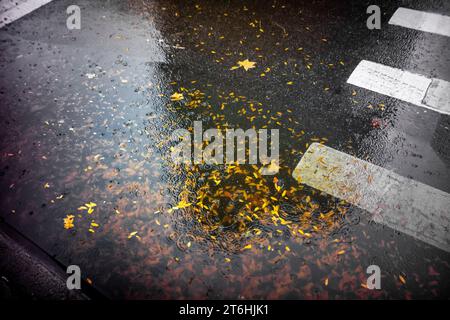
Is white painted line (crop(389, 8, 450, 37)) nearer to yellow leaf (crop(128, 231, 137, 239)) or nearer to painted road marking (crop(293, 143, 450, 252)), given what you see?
painted road marking (crop(293, 143, 450, 252))

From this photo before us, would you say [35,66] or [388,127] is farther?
[35,66]

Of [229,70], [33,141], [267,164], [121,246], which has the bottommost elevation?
[121,246]

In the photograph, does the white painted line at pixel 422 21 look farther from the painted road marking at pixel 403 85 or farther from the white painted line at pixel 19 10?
the white painted line at pixel 19 10

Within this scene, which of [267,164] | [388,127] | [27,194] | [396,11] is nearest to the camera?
[27,194]

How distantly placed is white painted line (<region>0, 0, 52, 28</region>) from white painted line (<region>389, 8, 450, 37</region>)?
22.6ft

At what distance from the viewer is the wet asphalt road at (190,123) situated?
2.91m

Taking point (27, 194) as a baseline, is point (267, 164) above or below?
above

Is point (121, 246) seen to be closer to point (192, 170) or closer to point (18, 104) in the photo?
point (192, 170)

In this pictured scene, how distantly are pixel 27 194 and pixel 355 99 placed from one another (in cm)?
445

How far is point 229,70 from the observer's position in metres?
4.88

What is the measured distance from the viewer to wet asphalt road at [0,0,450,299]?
2.91 meters

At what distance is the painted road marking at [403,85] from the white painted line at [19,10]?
6100mm

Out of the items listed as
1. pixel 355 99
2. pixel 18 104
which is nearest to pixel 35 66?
pixel 18 104

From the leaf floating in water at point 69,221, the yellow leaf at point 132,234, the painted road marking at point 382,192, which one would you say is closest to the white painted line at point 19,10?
the leaf floating in water at point 69,221
